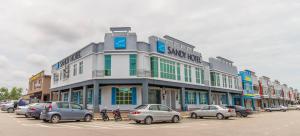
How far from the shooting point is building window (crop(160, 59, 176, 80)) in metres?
28.1

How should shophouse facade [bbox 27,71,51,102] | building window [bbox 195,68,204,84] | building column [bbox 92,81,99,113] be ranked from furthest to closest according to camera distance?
shophouse facade [bbox 27,71,51,102]
building window [bbox 195,68,204,84]
building column [bbox 92,81,99,113]

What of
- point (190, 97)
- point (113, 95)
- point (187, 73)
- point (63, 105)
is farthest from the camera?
point (190, 97)

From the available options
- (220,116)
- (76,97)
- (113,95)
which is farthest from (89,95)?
(220,116)

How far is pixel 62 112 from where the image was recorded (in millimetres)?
15820

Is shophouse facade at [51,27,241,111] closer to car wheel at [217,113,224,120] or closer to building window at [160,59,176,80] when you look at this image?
building window at [160,59,176,80]

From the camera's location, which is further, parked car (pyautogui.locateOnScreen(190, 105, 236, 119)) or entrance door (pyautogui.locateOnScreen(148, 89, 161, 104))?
entrance door (pyautogui.locateOnScreen(148, 89, 161, 104))

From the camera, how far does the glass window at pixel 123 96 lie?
26.3 metres

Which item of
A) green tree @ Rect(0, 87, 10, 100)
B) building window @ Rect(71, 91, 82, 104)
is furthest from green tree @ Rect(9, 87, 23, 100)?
building window @ Rect(71, 91, 82, 104)

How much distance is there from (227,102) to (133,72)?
24.2m

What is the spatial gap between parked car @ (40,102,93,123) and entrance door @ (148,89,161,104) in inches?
487

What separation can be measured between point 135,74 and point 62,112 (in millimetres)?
11294

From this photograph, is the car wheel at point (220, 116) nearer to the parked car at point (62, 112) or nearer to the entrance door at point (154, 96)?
the entrance door at point (154, 96)

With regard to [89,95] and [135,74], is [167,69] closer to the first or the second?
[135,74]

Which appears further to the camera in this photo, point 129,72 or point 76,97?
point 76,97
